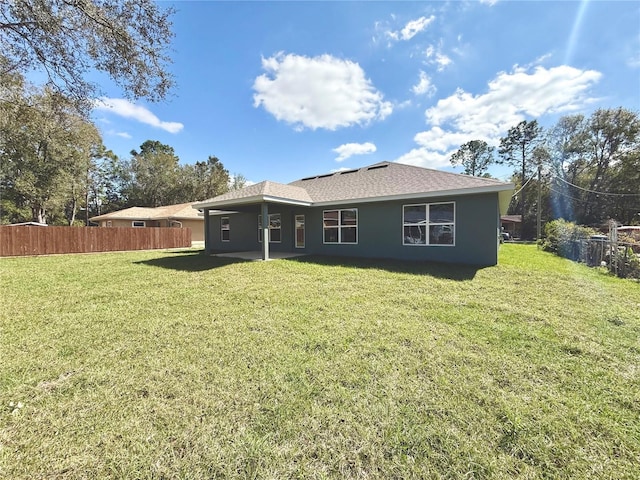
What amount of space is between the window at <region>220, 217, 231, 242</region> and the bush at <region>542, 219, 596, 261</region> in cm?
1660

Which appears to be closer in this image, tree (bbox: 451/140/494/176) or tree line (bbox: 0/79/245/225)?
tree line (bbox: 0/79/245/225)

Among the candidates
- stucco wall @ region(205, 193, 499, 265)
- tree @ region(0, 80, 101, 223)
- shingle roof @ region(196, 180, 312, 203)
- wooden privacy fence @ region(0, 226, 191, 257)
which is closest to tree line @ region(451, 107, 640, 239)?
stucco wall @ region(205, 193, 499, 265)

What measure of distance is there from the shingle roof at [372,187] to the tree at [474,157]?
41.0 meters

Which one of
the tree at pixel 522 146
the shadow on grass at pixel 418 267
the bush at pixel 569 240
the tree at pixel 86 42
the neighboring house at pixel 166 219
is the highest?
the tree at pixel 522 146

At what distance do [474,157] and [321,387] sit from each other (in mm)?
54034

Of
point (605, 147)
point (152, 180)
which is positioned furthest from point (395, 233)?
point (605, 147)

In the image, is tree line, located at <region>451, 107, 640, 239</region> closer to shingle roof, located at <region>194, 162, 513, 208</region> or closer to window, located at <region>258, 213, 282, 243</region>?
shingle roof, located at <region>194, 162, 513, 208</region>

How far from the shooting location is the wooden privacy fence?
42.2 ft

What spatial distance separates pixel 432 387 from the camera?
265cm

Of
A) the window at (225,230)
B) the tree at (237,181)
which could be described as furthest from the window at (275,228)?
the tree at (237,181)

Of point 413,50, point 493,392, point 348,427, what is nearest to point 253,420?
point 348,427

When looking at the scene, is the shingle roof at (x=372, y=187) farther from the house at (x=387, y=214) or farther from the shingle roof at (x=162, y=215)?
the shingle roof at (x=162, y=215)

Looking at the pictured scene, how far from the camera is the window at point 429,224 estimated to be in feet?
30.4

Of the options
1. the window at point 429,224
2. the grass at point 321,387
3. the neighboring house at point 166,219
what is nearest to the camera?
the grass at point 321,387
